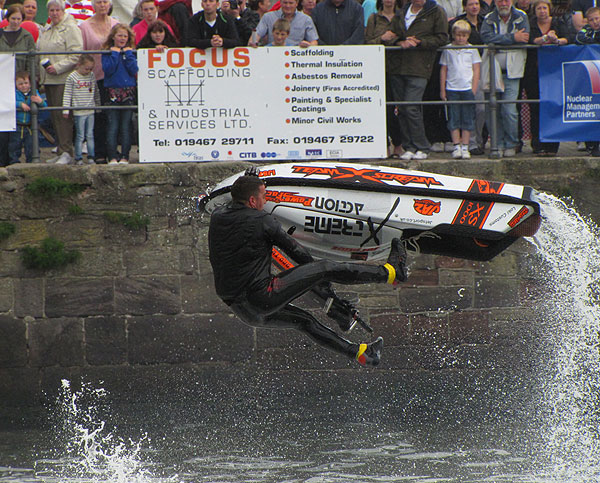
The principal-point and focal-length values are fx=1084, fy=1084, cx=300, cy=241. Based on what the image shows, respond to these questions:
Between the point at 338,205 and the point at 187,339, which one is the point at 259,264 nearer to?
the point at 338,205

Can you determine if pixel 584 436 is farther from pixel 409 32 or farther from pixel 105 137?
pixel 105 137

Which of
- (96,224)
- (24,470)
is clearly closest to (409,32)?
(96,224)

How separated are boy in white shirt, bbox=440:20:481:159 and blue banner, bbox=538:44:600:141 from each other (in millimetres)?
757

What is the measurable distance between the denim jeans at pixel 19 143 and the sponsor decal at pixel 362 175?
4.36 metres

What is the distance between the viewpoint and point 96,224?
1227 centimetres

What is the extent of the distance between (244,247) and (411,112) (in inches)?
161

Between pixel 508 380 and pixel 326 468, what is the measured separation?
123 inches

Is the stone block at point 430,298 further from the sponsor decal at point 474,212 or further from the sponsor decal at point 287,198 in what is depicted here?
the sponsor decal at point 287,198

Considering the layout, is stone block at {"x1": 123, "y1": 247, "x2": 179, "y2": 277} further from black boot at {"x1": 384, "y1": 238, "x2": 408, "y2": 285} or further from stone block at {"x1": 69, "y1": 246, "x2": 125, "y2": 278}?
black boot at {"x1": 384, "y1": 238, "x2": 408, "y2": 285}

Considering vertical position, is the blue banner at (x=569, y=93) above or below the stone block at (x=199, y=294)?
above

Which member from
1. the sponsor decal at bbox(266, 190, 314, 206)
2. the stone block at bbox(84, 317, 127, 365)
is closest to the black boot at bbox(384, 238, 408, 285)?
the sponsor decal at bbox(266, 190, 314, 206)

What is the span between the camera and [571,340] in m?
12.6

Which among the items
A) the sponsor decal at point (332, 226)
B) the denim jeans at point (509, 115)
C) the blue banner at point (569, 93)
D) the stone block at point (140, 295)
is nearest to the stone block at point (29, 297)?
the stone block at point (140, 295)

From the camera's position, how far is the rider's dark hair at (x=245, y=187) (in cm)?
857
